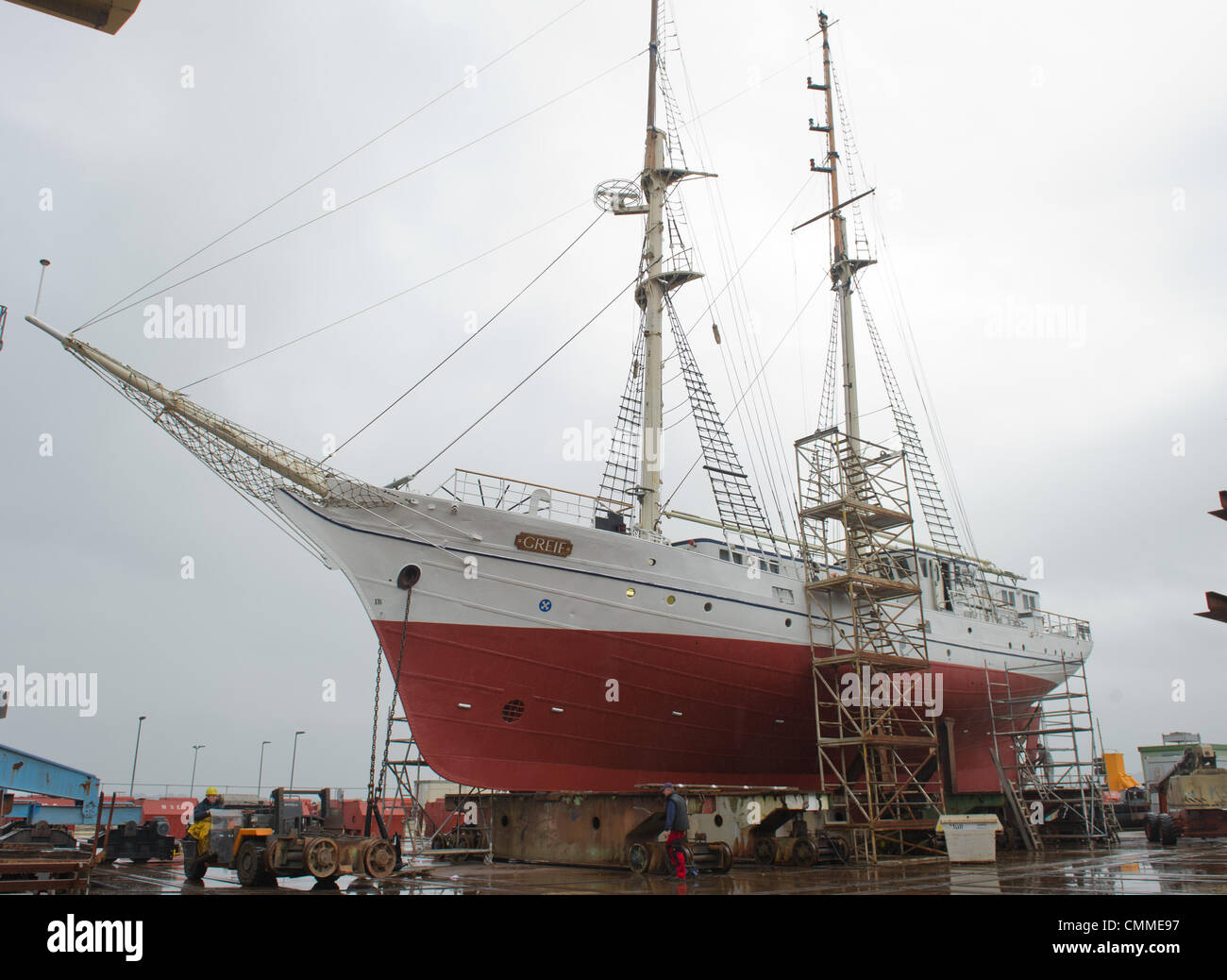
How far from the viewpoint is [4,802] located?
19953 mm

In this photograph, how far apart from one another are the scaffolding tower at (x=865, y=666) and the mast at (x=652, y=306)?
3861mm

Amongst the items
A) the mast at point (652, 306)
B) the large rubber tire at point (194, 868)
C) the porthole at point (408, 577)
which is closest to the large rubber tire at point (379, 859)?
the large rubber tire at point (194, 868)

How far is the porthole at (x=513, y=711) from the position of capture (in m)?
16.3

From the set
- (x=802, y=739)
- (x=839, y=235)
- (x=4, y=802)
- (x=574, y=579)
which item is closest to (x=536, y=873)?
(x=574, y=579)

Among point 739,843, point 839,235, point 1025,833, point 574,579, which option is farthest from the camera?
point 839,235

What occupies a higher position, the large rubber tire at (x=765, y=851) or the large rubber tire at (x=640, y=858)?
the large rubber tire at (x=640, y=858)

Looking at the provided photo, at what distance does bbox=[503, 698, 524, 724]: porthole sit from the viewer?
16344 mm

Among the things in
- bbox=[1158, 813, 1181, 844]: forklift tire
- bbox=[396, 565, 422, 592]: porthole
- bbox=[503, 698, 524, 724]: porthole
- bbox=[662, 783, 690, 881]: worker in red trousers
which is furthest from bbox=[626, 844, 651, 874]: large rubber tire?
bbox=[1158, 813, 1181, 844]: forklift tire

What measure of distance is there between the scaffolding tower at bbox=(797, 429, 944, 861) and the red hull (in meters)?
1.44

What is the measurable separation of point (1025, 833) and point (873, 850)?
6.03 m

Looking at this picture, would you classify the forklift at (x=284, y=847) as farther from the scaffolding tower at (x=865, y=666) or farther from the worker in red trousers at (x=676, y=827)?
the scaffolding tower at (x=865, y=666)

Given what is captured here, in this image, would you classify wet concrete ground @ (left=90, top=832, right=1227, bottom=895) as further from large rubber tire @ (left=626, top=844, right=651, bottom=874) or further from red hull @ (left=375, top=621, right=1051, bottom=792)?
red hull @ (left=375, top=621, right=1051, bottom=792)

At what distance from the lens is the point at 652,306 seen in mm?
21656
